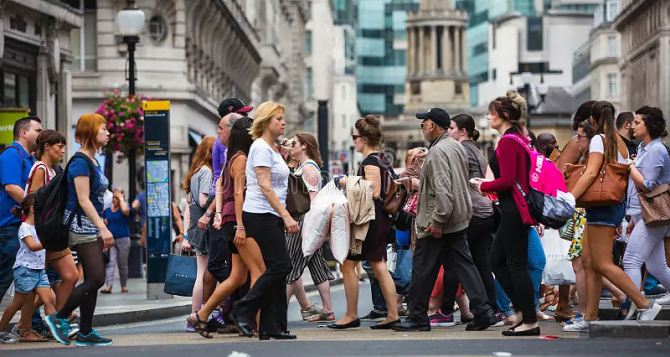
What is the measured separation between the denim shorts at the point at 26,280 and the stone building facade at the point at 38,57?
515 inches

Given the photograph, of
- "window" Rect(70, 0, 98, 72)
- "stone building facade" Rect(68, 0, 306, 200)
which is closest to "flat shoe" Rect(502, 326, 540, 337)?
"stone building facade" Rect(68, 0, 306, 200)

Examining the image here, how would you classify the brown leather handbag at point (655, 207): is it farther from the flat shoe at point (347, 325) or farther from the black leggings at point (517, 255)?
the flat shoe at point (347, 325)

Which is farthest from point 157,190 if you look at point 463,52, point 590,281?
point 463,52

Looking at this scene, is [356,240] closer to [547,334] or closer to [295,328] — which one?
[295,328]

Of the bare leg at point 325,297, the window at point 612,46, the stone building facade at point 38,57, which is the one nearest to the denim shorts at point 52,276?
the bare leg at point 325,297

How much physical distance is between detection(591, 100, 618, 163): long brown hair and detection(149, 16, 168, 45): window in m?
→ 31.6

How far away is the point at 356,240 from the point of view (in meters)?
15.3

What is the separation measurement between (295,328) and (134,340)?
2.24 m

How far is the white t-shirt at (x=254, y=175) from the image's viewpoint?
13.3 m

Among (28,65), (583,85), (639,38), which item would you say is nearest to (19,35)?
(28,65)

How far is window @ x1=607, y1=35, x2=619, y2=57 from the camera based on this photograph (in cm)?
11706

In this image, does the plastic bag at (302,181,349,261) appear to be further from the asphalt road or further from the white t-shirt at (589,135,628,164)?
the white t-shirt at (589,135,628,164)

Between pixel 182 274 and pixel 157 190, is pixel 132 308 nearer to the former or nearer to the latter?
pixel 182 274

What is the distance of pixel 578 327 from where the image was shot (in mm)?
14172
